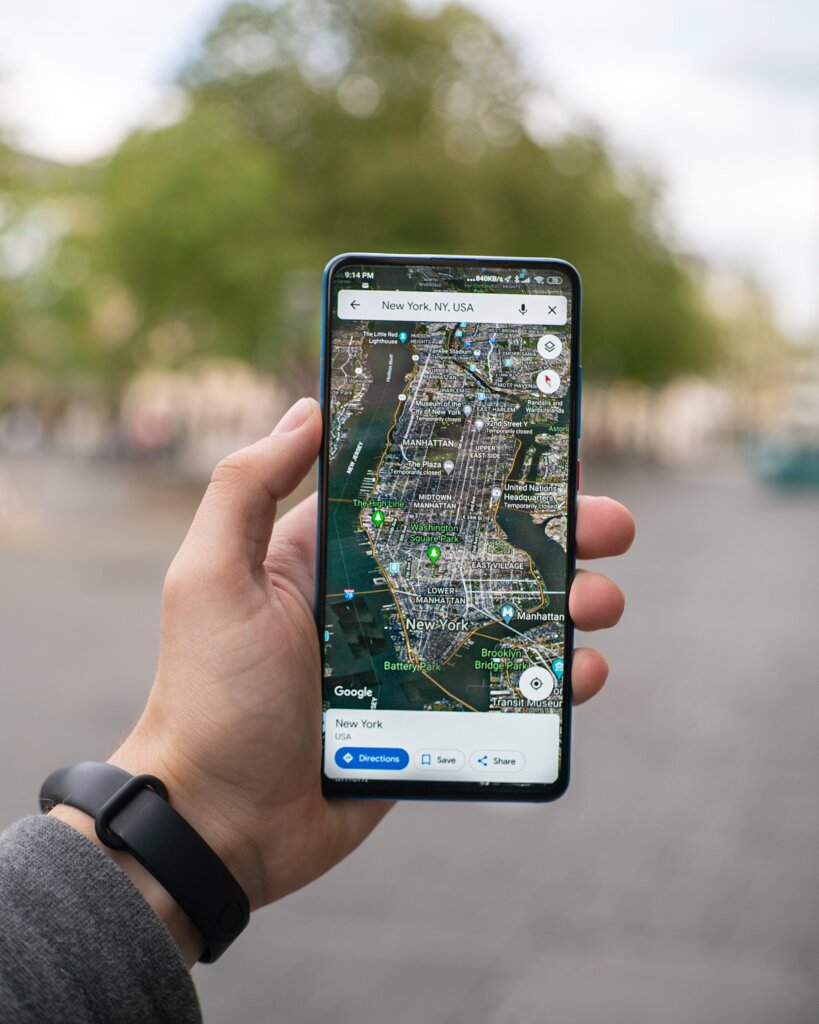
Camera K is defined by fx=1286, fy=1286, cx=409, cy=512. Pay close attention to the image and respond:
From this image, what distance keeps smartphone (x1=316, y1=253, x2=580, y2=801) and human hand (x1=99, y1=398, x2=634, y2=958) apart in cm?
9

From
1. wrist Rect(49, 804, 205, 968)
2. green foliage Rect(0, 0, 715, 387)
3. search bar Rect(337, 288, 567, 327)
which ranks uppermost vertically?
green foliage Rect(0, 0, 715, 387)

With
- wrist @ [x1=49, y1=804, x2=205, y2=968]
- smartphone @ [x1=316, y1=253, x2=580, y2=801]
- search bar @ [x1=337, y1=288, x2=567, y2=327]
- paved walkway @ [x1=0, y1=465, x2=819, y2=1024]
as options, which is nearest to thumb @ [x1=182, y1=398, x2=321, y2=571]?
smartphone @ [x1=316, y1=253, x2=580, y2=801]

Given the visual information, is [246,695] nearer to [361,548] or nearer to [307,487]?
[361,548]

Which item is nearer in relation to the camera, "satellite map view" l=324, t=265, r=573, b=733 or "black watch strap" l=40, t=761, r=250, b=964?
"black watch strap" l=40, t=761, r=250, b=964

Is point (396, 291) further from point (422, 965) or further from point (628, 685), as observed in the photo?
point (628, 685)

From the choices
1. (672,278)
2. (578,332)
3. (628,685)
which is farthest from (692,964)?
(672,278)

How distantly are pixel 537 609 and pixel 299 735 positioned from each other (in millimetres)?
508

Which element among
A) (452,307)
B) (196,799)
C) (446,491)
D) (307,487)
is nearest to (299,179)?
(307,487)

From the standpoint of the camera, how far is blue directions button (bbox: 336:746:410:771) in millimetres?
2408

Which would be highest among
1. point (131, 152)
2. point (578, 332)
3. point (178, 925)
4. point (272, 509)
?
point (131, 152)

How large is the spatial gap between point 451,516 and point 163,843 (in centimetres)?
82

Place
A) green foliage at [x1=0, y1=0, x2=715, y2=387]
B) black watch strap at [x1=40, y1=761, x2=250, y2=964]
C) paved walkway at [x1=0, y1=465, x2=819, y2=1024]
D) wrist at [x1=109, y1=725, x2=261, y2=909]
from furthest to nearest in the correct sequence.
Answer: green foliage at [x1=0, y1=0, x2=715, y2=387] → paved walkway at [x1=0, y1=465, x2=819, y2=1024] → wrist at [x1=109, y1=725, x2=261, y2=909] → black watch strap at [x1=40, y1=761, x2=250, y2=964]

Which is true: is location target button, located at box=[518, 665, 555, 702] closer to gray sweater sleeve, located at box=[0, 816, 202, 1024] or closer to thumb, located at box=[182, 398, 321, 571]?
thumb, located at box=[182, 398, 321, 571]

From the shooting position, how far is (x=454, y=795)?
241 centimetres
